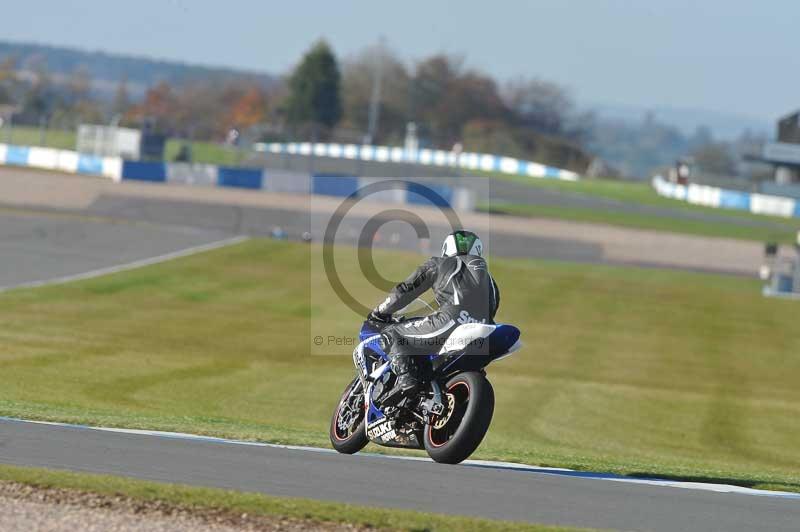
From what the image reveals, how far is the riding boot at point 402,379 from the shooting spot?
10.1m

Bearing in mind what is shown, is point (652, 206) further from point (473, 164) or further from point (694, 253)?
point (473, 164)

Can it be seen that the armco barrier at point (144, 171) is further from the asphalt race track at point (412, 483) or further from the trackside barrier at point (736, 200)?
the asphalt race track at point (412, 483)

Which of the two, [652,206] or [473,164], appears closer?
[652,206]

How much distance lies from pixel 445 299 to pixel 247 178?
174ft

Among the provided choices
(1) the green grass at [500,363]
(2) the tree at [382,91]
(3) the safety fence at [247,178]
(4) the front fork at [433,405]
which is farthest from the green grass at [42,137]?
(2) the tree at [382,91]

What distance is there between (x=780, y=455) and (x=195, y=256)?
81.5 ft

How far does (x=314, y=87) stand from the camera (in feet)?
434

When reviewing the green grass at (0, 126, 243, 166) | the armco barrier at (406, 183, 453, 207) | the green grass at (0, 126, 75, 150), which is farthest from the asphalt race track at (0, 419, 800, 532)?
the green grass at (0, 126, 75, 150)

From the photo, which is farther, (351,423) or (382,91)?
(382,91)

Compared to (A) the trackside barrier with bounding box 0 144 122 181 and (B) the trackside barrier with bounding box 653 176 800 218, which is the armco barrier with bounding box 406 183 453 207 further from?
(B) the trackside barrier with bounding box 653 176 800 218

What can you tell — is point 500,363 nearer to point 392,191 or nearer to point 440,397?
point 440,397

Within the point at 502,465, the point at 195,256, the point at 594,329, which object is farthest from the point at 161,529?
the point at 195,256

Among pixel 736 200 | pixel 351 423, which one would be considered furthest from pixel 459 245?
pixel 736 200

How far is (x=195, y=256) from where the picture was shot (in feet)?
132
